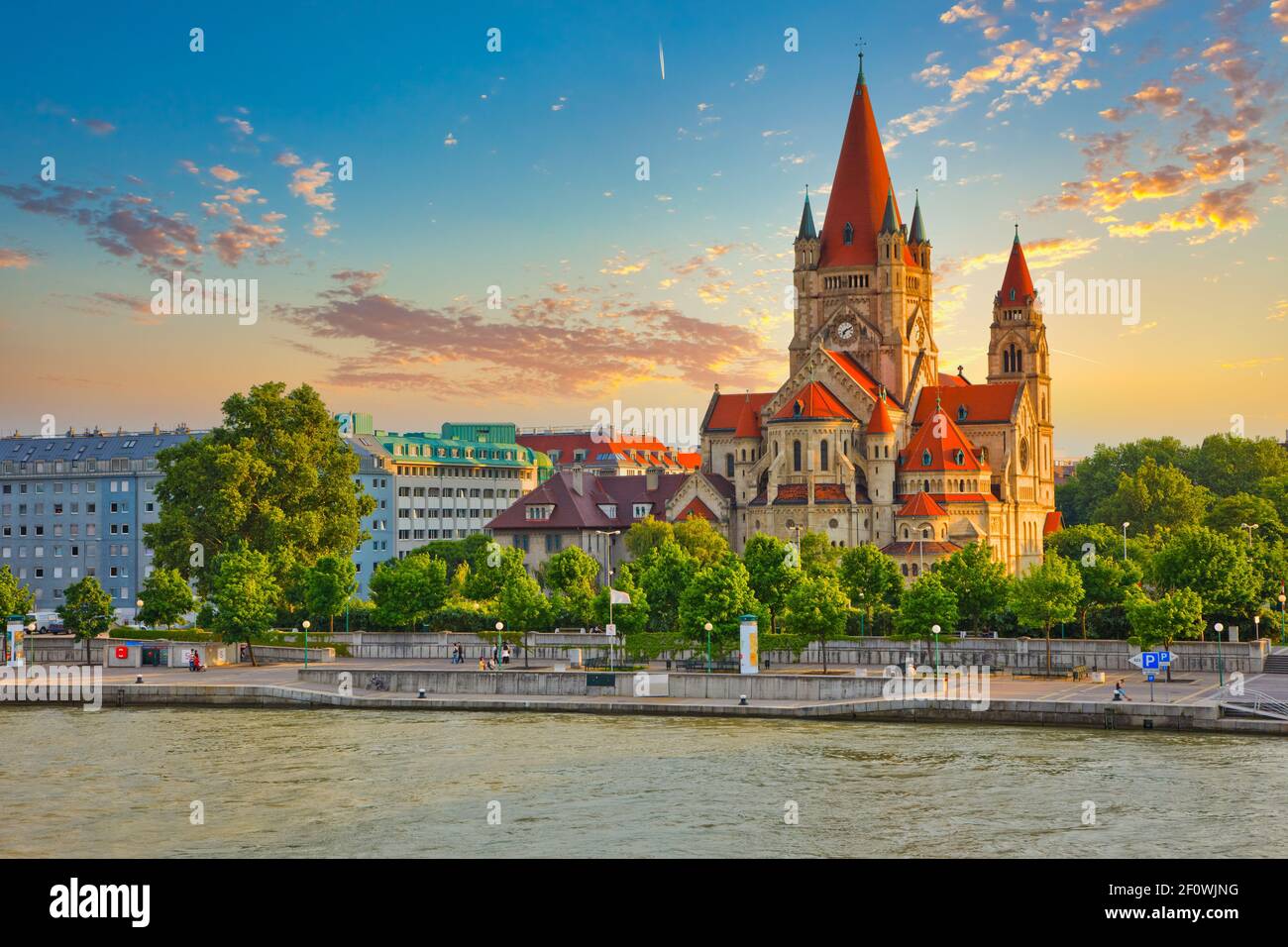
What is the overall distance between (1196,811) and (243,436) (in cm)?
6427

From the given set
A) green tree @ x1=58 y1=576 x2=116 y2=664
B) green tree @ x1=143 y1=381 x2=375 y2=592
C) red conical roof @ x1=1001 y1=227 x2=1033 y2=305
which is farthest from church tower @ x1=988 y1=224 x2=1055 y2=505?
green tree @ x1=58 y1=576 x2=116 y2=664

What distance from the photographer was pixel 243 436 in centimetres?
8712

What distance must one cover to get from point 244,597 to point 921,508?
51357 millimetres

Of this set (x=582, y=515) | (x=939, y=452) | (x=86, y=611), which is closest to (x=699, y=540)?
(x=582, y=515)

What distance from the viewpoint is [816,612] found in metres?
62.9

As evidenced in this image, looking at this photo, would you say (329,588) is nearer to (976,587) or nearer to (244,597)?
(244,597)

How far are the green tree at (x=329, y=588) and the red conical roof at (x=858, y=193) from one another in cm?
5902

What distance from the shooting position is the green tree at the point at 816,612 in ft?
207

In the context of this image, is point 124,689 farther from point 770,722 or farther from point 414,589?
point 770,722

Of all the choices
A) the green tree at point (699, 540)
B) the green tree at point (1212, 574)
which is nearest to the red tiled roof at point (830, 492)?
the green tree at point (699, 540)

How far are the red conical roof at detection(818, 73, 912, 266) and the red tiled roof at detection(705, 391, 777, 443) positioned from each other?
1246 cm

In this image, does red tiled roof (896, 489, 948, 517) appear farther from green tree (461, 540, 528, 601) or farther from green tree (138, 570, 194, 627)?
green tree (138, 570, 194, 627)

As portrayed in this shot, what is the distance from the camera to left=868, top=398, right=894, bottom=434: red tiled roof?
4323 inches
